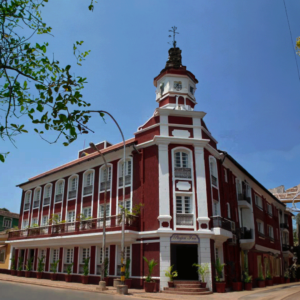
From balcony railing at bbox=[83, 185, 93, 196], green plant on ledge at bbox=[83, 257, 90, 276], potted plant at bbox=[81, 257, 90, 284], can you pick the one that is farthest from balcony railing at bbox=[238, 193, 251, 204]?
potted plant at bbox=[81, 257, 90, 284]

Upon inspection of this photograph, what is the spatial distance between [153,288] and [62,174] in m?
15.6

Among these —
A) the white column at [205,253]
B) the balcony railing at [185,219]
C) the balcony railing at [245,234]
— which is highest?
the balcony railing at [185,219]

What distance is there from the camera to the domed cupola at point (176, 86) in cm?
2616

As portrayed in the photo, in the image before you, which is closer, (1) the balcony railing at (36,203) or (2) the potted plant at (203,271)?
(2) the potted plant at (203,271)

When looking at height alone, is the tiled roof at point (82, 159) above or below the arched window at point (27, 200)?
above

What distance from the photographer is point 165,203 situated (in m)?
21.7

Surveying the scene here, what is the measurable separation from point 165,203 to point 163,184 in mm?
1298

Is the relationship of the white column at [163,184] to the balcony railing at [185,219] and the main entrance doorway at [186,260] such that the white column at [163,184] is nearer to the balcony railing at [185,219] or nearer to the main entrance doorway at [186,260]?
the balcony railing at [185,219]

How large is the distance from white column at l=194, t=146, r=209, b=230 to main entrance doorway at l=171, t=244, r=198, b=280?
221 centimetres

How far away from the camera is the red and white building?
21.5 metres

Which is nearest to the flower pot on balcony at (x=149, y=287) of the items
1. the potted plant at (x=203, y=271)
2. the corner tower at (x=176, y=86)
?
the potted plant at (x=203, y=271)

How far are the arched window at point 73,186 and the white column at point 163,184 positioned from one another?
10.2 metres

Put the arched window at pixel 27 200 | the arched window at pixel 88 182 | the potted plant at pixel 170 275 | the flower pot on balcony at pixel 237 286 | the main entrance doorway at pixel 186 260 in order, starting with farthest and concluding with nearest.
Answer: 1. the arched window at pixel 27 200
2. the arched window at pixel 88 182
3. the main entrance doorway at pixel 186 260
4. the flower pot on balcony at pixel 237 286
5. the potted plant at pixel 170 275

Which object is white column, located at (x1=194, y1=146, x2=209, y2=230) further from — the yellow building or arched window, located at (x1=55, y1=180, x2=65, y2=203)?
the yellow building
